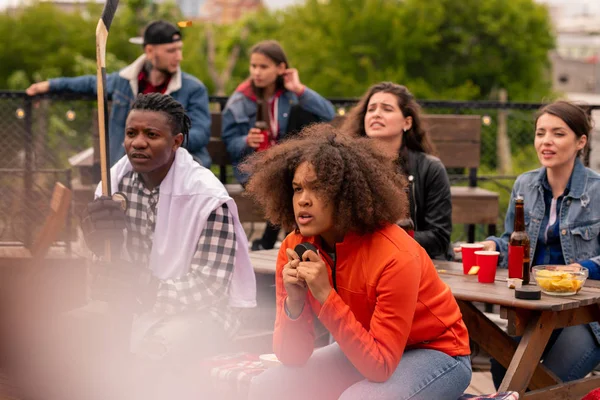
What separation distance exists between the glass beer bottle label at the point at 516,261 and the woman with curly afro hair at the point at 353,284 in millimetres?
784

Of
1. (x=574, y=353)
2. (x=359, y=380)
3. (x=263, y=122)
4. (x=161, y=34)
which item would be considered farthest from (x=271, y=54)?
(x=359, y=380)

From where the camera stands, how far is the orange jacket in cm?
289

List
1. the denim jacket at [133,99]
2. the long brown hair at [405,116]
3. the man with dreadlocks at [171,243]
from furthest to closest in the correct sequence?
the denim jacket at [133,99] → the long brown hair at [405,116] → the man with dreadlocks at [171,243]

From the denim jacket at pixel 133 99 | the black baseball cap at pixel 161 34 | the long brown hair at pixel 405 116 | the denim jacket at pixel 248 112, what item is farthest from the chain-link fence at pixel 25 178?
the long brown hair at pixel 405 116

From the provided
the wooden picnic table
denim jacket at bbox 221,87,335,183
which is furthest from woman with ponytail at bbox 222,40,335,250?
the wooden picnic table

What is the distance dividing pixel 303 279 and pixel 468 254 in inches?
51.3

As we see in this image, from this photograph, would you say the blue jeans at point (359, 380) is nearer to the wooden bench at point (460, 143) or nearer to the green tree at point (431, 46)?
the wooden bench at point (460, 143)

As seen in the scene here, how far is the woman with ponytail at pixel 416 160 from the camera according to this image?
4660 mm

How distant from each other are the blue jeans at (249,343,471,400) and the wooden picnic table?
501mm

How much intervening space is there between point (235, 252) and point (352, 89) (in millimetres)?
52262

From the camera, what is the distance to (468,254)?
13.3 ft

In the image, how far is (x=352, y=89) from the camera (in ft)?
181

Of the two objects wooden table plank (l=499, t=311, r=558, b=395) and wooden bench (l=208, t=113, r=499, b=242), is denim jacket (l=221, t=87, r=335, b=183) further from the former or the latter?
wooden table plank (l=499, t=311, r=558, b=395)

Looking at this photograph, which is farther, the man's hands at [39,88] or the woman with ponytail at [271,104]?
the man's hands at [39,88]
